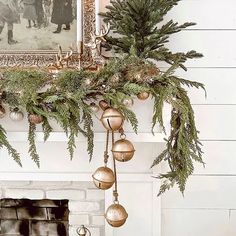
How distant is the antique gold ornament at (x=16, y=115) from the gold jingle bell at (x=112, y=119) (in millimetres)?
297

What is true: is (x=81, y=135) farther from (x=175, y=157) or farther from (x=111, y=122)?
(x=175, y=157)

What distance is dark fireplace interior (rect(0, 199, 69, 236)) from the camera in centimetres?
178

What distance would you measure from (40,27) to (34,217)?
0.82 meters

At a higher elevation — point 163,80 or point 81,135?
point 163,80

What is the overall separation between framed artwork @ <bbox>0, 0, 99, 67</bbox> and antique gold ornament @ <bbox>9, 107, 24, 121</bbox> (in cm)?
25

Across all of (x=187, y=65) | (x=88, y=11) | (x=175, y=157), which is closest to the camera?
(x=175, y=157)

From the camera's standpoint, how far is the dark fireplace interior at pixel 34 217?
5.83 feet

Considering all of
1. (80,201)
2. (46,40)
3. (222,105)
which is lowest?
(80,201)

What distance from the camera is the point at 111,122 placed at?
1.32 metres

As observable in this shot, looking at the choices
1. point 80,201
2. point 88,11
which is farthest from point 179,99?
point 80,201

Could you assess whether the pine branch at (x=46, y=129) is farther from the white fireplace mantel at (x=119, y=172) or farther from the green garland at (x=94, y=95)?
the white fireplace mantel at (x=119, y=172)

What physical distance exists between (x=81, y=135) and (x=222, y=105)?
640 millimetres

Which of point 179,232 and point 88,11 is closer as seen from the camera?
point 88,11

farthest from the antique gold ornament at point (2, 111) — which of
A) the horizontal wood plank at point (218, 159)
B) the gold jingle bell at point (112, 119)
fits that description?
the horizontal wood plank at point (218, 159)
